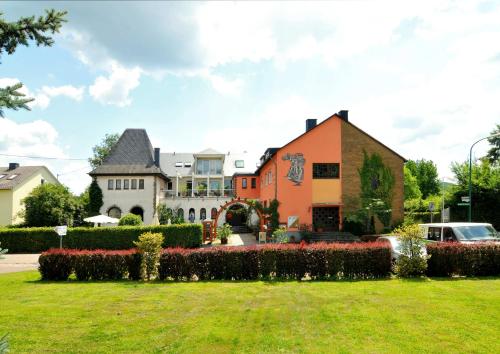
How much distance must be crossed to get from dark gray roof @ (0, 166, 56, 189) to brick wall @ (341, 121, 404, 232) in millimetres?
32354

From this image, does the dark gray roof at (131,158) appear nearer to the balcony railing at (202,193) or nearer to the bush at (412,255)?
the balcony railing at (202,193)

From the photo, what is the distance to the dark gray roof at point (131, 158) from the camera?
3925 centimetres

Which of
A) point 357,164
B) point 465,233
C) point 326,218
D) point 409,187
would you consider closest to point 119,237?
point 326,218

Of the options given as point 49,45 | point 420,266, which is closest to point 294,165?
point 420,266

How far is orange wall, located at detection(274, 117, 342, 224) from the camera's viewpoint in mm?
29703

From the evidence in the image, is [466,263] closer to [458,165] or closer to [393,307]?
[393,307]

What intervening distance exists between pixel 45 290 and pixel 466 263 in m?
14.6

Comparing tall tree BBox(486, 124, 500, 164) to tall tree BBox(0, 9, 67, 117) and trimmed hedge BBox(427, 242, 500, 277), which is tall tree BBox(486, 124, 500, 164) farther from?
tall tree BBox(0, 9, 67, 117)

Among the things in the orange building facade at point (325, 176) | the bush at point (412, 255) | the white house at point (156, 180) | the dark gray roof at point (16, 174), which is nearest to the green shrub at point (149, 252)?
the bush at point (412, 255)

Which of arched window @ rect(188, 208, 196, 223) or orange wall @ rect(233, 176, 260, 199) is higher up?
orange wall @ rect(233, 176, 260, 199)

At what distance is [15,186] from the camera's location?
3803cm

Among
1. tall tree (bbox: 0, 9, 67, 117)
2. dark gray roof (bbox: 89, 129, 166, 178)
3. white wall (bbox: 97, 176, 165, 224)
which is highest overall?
dark gray roof (bbox: 89, 129, 166, 178)

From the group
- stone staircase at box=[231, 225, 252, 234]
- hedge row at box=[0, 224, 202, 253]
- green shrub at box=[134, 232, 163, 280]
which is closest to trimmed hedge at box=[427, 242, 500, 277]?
green shrub at box=[134, 232, 163, 280]

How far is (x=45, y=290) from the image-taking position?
39.9ft
